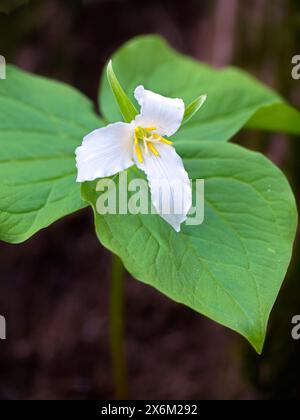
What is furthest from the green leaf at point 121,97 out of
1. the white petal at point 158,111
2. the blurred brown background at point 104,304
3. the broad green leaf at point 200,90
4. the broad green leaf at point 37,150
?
the blurred brown background at point 104,304

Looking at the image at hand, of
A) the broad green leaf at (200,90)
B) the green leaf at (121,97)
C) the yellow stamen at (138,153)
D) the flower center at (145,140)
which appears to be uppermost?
the broad green leaf at (200,90)

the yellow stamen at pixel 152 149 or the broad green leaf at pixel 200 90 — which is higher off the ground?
the broad green leaf at pixel 200 90

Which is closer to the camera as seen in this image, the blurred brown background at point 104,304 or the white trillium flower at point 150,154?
the white trillium flower at point 150,154

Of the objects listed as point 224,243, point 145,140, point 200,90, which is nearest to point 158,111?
point 145,140

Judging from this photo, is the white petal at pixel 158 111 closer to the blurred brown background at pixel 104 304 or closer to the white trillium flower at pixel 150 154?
the white trillium flower at pixel 150 154

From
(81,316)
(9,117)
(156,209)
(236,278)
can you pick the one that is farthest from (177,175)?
(81,316)

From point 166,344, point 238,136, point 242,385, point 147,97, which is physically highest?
point 238,136

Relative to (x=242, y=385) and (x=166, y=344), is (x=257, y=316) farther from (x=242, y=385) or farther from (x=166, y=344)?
(x=166, y=344)
